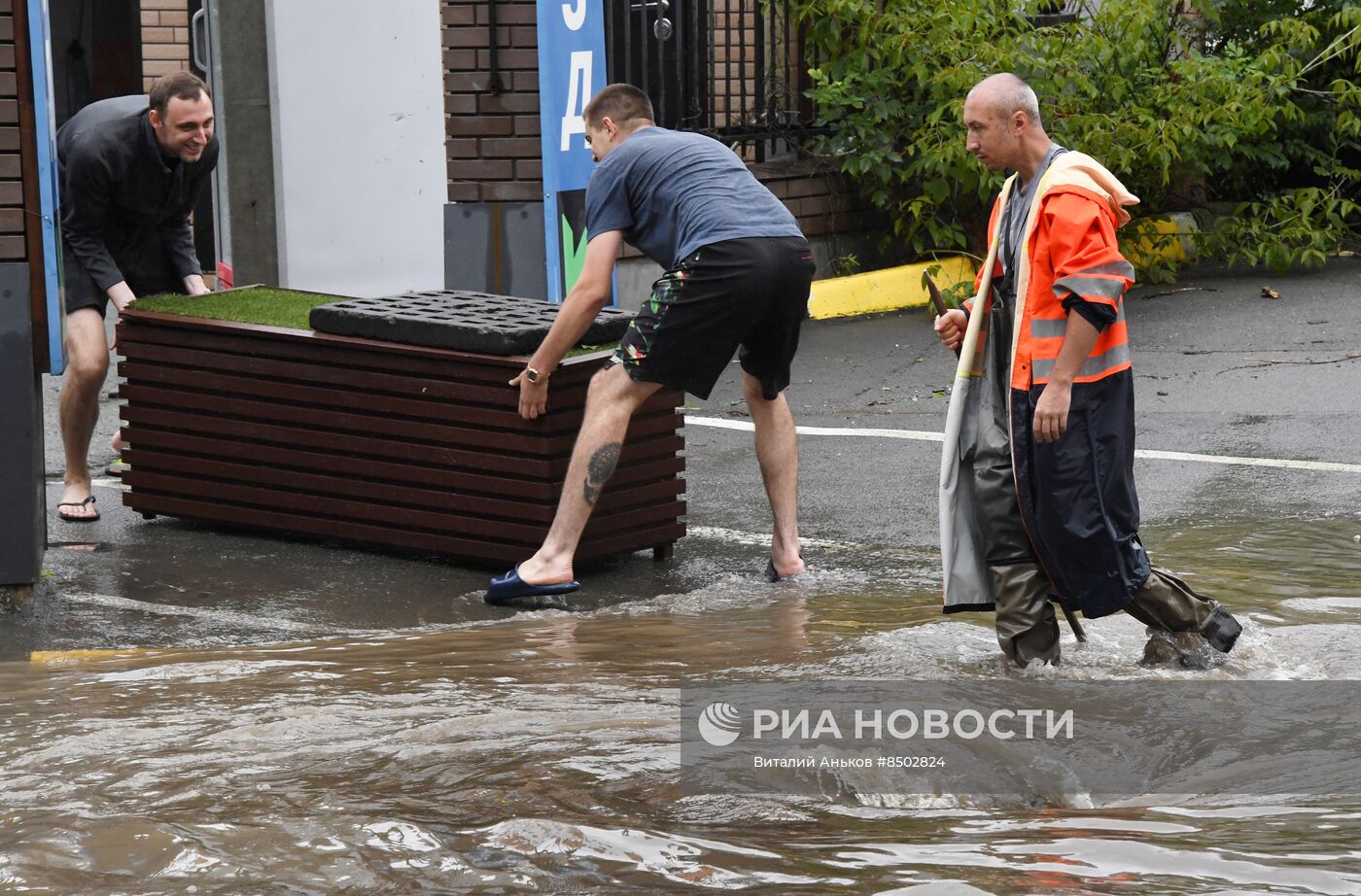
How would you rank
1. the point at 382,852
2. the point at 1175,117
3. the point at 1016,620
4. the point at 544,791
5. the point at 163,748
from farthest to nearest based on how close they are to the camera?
the point at 1175,117 → the point at 1016,620 → the point at 163,748 → the point at 544,791 → the point at 382,852

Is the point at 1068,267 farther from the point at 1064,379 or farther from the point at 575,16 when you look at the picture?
the point at 575,16

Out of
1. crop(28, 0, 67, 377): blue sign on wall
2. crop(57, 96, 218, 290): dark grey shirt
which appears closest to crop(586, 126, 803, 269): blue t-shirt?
crop(28, 0, 67, 377): blue sign on wall

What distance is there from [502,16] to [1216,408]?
4.10 meters

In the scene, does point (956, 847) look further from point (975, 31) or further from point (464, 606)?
point (975, 31)

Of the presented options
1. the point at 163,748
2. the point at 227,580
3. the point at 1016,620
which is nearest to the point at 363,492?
the point at 227,580

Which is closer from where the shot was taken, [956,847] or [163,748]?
[956,847]

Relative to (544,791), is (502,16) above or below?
above

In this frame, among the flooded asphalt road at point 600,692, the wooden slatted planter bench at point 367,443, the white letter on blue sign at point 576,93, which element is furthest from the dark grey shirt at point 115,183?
the white letter on blue sign at point 576,93

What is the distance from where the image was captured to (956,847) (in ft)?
12.2

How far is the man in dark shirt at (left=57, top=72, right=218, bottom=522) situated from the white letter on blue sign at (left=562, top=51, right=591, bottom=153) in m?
2.08

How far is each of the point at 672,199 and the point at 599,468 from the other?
947mm

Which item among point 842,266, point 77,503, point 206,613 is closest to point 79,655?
point 206,613

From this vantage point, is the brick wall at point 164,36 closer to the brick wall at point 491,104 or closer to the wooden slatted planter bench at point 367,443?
the brick wall at point 491,104

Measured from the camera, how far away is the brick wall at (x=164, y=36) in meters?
13.5
